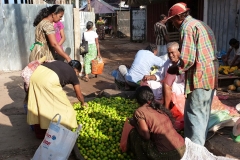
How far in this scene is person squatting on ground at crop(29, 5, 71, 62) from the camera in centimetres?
533

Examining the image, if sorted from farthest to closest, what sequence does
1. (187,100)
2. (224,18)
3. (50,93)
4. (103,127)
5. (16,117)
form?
(224,18), (16,117), (103,127), (50,93), (187,100)

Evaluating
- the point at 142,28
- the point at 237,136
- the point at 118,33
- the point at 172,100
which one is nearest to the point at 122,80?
the point at 172,100

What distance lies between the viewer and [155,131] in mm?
3469

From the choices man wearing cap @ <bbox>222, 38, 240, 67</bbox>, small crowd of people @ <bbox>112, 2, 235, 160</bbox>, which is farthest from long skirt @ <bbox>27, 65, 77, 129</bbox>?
man wearing cap @ <bbox>222, 38, 240, 67</bbox>

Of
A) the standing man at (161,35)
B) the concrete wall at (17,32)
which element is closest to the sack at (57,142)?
the standing man at (161,35)

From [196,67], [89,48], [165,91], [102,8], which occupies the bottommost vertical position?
[165,91]

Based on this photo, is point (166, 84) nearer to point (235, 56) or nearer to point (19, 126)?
point (19, 126)

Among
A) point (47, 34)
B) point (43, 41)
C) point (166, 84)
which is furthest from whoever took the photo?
point (43, 41)

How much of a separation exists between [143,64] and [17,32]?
5.47 metres

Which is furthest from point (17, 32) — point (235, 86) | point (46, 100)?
point (235, 86)

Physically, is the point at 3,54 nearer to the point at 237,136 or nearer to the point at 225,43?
the point at 225,43

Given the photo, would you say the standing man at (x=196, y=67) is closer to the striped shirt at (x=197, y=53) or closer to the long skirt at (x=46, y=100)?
the striped shirt at (x=197, y=53)

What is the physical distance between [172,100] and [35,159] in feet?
7.93

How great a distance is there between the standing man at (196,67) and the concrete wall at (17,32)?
24.0 ft
